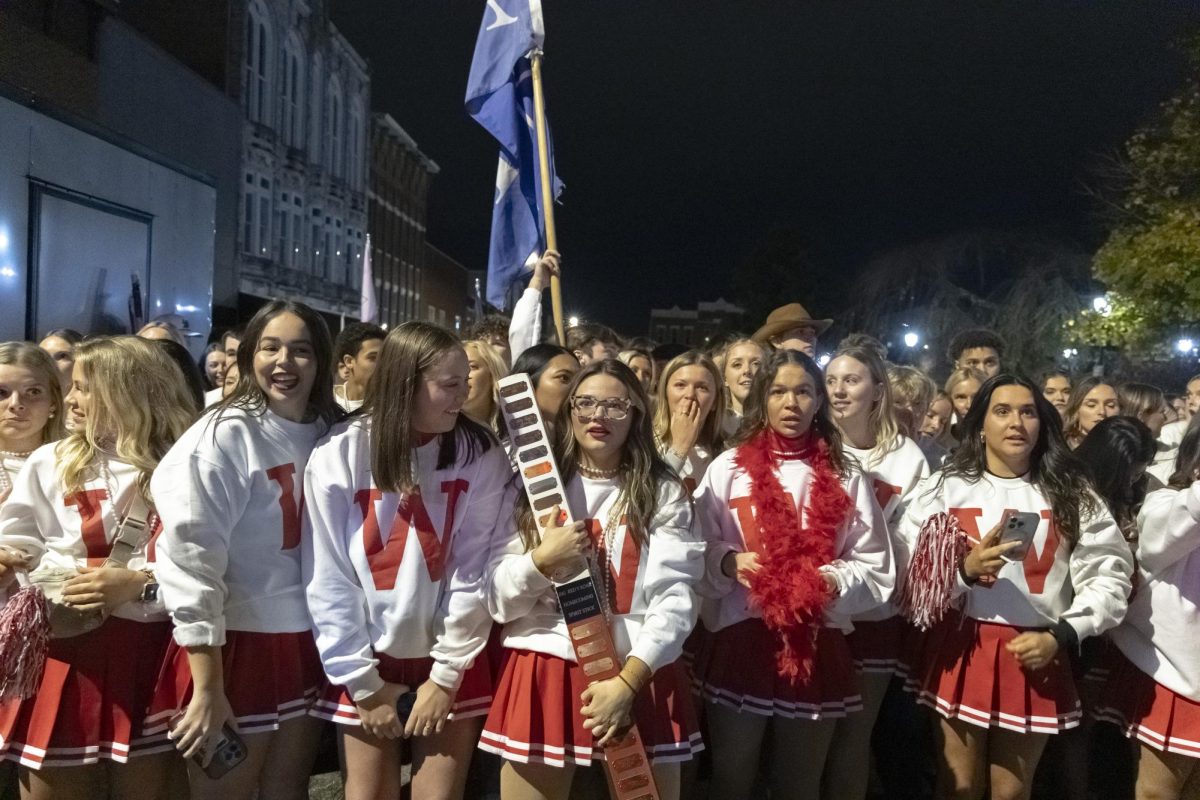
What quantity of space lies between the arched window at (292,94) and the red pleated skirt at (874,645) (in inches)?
960

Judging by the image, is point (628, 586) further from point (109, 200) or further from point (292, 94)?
point (292, 94)

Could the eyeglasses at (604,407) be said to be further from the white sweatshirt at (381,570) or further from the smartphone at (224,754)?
the smartphone at (224,754)

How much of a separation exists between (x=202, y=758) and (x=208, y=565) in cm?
55

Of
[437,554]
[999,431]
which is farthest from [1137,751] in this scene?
[437,554]

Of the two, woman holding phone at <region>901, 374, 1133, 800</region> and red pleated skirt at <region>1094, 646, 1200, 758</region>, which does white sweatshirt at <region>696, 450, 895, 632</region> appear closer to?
woman holding phone at <region>901, 374, 1133, 800</region>

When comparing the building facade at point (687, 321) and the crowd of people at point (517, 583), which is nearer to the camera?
the crowd of people at point (517, 583)

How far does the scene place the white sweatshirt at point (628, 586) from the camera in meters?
2.60

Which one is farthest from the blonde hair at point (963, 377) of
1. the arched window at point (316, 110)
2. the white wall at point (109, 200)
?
the arched window at point (316, 110)

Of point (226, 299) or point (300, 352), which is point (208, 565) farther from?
point (226, 299)

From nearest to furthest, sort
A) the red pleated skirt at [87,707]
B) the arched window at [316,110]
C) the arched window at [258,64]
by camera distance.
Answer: the red pleated skirt at [87,707] → the arched window at [258,64] → the arched window at [316,110]

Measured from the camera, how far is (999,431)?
316 cm

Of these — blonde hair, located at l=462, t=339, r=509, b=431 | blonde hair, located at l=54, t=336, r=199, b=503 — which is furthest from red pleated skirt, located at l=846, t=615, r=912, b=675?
blonde hair, located at l=54, t=336, r=199, b=503

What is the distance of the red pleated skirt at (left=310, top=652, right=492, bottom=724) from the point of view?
261 cm

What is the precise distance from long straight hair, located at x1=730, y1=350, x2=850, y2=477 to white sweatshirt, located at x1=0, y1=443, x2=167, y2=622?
6.75 feet
